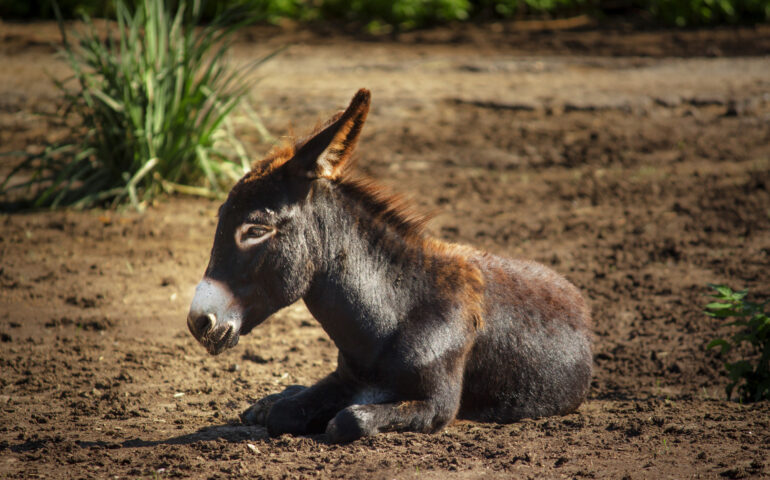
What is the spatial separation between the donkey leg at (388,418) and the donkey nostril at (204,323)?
29.6 inches

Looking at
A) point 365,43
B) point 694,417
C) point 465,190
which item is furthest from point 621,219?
point 365,43

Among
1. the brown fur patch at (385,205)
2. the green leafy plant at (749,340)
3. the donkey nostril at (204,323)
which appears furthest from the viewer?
the green leafy plant at (749,340)

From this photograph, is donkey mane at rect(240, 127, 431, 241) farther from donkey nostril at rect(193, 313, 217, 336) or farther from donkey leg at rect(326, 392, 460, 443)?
donkey leg at rect(326, 392, 460, 443)

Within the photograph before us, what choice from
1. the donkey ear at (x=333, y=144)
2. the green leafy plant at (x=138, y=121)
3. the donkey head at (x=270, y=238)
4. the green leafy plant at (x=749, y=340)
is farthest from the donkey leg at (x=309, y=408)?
the green leafy plant at (x=138, y=121)

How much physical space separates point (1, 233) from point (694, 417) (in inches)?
239

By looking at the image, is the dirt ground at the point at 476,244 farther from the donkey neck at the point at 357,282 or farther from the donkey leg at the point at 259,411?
the donkey neck at the point at 357,282

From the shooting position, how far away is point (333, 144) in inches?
162

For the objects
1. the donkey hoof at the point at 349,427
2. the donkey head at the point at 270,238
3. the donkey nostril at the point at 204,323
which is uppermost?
the donkey head at the point at 270,238

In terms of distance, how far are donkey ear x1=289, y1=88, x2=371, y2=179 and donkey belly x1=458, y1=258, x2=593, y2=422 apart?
1.11 meters

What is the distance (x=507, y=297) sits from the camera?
180 inches

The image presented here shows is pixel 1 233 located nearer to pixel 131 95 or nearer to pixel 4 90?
pixel 131 95

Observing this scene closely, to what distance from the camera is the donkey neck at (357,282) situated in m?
4.20

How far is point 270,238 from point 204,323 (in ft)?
1.69

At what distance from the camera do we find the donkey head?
3.99 metres
